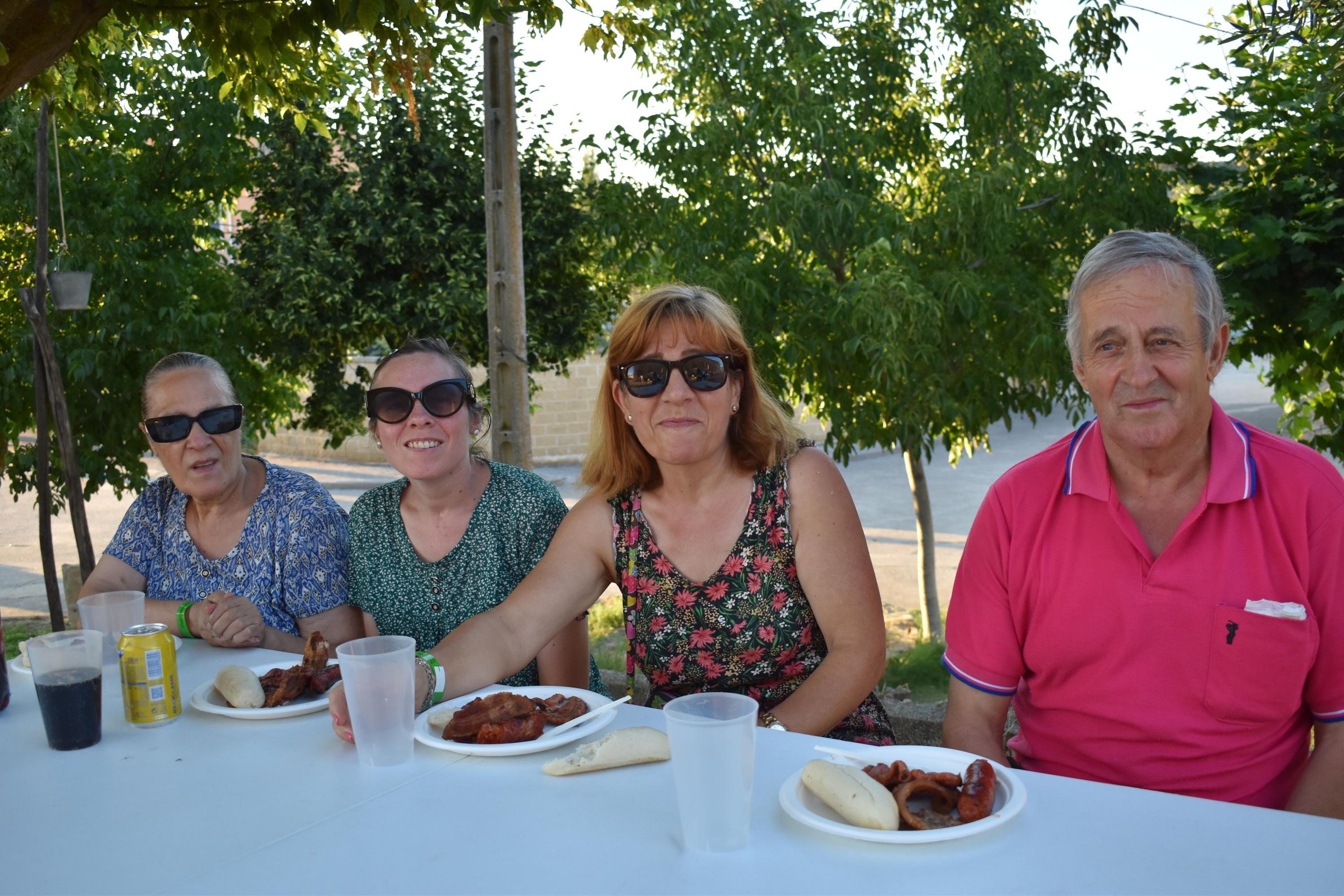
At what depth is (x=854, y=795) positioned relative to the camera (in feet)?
4.61

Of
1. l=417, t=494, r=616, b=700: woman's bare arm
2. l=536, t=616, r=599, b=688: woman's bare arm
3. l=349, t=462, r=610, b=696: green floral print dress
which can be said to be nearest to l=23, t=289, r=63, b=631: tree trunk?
l=349, t=462, r=610, b=696: green floral print dress

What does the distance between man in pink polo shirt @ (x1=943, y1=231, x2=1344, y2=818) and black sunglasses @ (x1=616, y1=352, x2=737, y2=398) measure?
Result: 0.69m

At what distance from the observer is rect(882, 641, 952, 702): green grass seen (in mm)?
4855

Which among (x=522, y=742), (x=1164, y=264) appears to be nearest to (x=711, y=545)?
(x=522, y=742)

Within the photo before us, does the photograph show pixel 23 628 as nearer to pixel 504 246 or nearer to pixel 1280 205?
pixel 504 246

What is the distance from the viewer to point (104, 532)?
11.2 meters

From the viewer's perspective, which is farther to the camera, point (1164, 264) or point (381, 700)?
point (1164, 264)

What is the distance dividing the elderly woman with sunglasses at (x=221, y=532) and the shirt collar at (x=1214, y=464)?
77.1 inches

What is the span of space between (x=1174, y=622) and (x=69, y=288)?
4.38 m

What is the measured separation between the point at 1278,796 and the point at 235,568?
260 centimetres

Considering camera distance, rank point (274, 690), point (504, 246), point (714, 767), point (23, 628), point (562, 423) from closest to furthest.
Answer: point (714, 767), point (274, 690), point (504, 246), point (23, 628), point (562, 423)

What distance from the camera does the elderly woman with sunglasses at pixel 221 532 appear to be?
300 cm

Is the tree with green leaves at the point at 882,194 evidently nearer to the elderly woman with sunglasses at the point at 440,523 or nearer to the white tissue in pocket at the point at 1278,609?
the elderly woman with sunglasses at the point at 440,523

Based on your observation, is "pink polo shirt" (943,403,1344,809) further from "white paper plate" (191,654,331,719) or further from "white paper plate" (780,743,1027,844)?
"white paper plate" (191,654,331,719)
